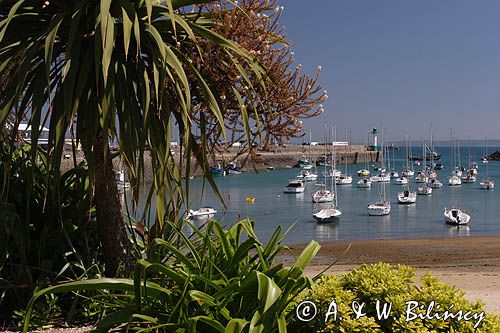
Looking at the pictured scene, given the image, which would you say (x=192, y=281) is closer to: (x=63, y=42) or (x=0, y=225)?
(x=0, y=225)

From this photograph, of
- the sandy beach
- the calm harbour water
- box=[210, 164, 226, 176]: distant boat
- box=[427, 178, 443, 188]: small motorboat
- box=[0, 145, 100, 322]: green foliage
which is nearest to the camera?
box=[0, 145, 100, 322]: green foliage

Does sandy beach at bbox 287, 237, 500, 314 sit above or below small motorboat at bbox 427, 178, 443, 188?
above

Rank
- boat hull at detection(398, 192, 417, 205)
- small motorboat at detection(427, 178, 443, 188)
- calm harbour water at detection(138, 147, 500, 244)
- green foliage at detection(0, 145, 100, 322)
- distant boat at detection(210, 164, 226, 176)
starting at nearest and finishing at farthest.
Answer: green foliage at detection(0, 145, 100, 322) → distant boat at detection(210, 164, 226, 176) → calm harbour water at detection(138, 147, 500, 244) → boat hull at detection(398, 192, 417, 205) → small motorboat at detection(427, 178, 443, 188)

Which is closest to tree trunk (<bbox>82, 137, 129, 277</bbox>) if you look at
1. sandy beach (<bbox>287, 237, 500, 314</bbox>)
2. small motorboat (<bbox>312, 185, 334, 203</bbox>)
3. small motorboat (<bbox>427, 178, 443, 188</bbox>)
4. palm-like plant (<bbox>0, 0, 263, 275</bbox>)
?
palm-like plant (<bbox>0, 0, 263, 275</bbox>)

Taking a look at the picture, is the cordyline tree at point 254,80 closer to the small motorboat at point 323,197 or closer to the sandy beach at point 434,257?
the sandy beach at point 434,257

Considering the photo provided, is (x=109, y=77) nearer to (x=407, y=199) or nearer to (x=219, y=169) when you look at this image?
(x=219, y=169)

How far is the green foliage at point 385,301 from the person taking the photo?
3.11 metres

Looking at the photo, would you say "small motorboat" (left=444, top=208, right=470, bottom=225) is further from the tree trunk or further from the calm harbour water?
the tree trunk

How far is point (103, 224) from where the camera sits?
5.10 meters

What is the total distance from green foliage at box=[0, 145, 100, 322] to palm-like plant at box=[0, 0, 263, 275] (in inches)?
12.5

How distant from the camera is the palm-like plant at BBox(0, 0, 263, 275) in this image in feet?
13.6

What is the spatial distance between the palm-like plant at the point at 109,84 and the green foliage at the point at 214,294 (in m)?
0.77

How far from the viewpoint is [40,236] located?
5.28 m

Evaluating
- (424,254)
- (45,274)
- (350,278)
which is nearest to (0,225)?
(45,274)
